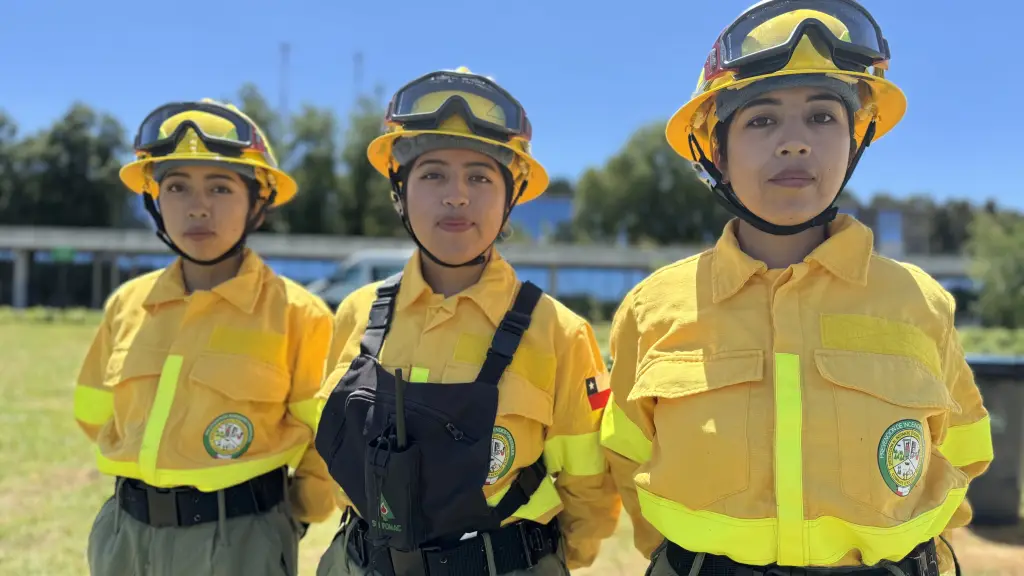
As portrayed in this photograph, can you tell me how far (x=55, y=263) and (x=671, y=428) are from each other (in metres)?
40.9

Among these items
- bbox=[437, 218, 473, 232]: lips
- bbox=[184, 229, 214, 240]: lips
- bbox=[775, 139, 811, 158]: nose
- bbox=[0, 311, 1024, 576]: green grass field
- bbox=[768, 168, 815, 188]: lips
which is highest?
bbox=[775, 139, 811, 158]: nose

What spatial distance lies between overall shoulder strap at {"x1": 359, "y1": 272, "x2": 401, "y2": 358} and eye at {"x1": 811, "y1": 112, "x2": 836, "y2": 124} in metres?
1.48

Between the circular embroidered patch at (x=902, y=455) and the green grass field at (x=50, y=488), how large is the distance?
3124 millimetres

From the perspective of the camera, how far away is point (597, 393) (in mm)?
2336

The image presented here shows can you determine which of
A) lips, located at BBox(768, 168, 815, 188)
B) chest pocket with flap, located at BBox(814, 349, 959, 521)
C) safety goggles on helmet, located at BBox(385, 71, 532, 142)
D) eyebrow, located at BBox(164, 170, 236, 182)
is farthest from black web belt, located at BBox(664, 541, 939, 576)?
eyebrow, located at BBox(164, 170, 236, 182)

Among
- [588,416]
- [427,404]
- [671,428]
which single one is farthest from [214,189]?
[671,428]

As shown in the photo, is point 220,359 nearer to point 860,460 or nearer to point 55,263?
point 860,460

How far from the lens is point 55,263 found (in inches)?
1368

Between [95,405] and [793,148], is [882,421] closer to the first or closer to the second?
[793,148]

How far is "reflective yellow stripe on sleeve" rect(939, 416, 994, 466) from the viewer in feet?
6.59

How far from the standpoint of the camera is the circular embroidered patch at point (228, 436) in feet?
8.50

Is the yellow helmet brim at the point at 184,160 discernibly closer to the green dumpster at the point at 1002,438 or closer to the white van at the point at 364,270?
the green dumpster at the point at 1002,438

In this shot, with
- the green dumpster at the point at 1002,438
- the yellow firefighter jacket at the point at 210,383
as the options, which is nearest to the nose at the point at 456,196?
the yellow firefighter jacket at the point at 210,383

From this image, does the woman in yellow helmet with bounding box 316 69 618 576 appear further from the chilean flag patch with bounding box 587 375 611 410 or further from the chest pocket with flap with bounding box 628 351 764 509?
the chest pocket with flap with bounding box 628 351 764 509
